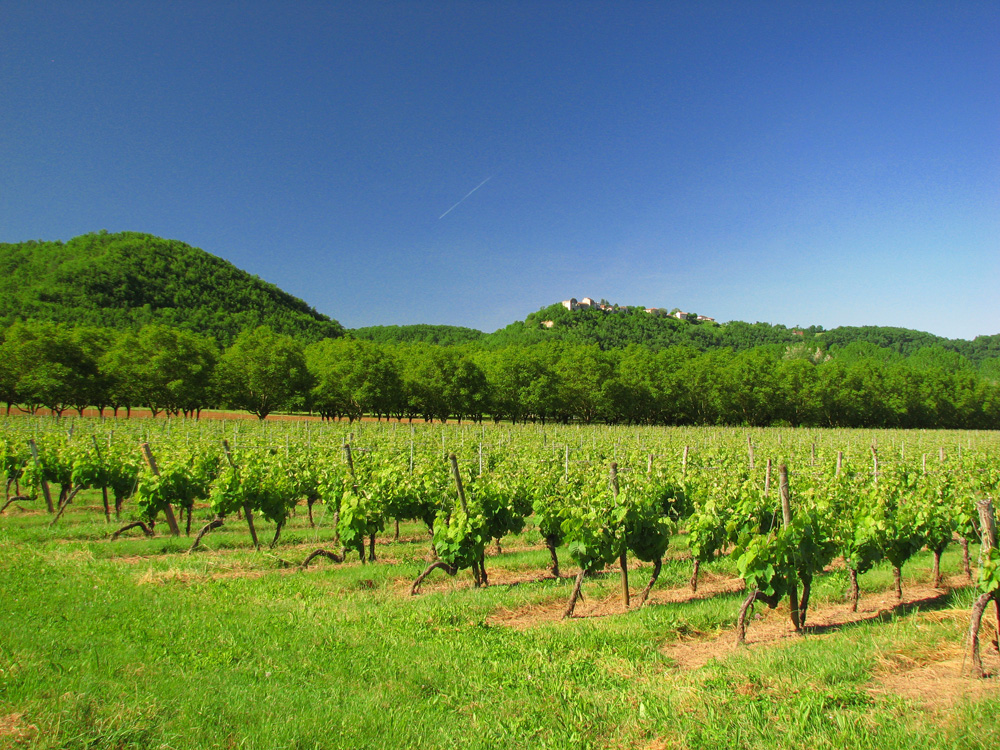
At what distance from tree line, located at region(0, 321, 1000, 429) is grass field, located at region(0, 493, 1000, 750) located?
4031cm

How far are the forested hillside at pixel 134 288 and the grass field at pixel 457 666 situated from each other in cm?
6979

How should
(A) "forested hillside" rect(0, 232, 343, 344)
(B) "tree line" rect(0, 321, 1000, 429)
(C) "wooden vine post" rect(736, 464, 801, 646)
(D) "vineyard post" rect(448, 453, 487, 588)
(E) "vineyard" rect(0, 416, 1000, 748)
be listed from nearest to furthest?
(E) "vineyard" rect(0, 416, 1000, 748), (C) "wooden vine post" rect(736, 464, 801, 646), (D) "vineyard post" rect(448, 453, 487, 588), (B) "tree line" rect(0, 321, 1000, 429), (A) "forested hillside" rect(0, 232, 343, 344)

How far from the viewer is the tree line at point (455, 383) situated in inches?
1687

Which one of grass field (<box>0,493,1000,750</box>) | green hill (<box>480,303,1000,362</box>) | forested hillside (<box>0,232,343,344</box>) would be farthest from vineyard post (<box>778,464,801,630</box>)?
Answer: green hill (<box>480,303,1000,362</box>)

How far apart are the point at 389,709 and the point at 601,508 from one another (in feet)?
14.1

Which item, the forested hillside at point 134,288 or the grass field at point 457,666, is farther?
the forested hillside at point 134,288

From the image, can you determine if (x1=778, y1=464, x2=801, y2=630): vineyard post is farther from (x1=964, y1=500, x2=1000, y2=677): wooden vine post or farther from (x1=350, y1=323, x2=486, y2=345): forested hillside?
(x1=350, y1=323, x2=486, y2=345): forested hillside

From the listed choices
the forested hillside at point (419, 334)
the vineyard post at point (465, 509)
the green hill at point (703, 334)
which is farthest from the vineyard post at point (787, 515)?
the forested hillside at point (419, 334)

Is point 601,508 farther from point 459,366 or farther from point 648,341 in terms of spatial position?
point 648,341

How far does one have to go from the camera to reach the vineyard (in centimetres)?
389

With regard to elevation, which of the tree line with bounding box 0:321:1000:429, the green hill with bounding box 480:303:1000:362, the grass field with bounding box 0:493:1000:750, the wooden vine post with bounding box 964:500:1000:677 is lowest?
the grass field with bounding box 0:493:1000:750

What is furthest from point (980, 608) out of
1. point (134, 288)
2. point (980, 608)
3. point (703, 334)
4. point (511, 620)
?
point (703, 334)

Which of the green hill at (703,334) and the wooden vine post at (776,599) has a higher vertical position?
the green hill at (703,334)

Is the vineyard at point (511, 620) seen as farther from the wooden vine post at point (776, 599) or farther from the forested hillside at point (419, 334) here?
the forested hillside at point (419, 334)
